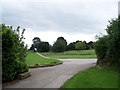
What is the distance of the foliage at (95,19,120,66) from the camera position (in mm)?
19711

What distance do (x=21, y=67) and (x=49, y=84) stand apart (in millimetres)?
2928

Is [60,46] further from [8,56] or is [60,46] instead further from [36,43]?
[8,56]

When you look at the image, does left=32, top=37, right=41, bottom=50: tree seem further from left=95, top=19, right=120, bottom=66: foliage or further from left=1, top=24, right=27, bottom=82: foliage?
left=1, top=24, right=27, bottom=82: foliage

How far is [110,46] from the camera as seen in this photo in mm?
20234

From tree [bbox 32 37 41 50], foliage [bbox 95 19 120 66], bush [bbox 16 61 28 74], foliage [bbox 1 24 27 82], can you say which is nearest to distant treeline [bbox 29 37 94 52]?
tree [bbox 32 37 41 50]

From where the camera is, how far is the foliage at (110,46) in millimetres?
19711

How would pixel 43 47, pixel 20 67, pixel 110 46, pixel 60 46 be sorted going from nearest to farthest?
pixel 20 67, pixel 110 46, pixel 60 46, pixel 43 47

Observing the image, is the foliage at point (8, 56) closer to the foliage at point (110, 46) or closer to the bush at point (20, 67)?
the bush at point (20, 67)

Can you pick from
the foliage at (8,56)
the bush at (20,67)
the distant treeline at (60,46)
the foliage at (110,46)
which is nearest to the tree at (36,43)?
the distant treeline at (60,46)

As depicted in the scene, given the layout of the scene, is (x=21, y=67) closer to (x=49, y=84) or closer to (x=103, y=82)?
(x=49, y=84)

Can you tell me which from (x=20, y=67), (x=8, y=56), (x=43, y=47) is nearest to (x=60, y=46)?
(x=43, y=47)

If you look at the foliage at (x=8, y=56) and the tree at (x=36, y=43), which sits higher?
the tree at (x=36, y=43)

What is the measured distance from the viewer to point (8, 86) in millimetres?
12984

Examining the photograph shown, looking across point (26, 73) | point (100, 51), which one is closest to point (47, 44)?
point (100, 51)
